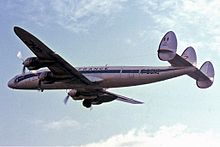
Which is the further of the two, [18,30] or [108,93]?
[108,93]

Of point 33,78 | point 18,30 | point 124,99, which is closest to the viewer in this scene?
point 18,30

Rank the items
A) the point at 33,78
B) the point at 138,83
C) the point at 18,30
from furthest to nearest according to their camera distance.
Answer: the point at 33,78
the point at 138,83
the point at 18,30

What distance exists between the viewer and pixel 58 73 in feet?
165

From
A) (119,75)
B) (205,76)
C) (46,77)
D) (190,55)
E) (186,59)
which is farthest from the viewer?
(46,77)

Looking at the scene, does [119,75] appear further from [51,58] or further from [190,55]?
[190,55]

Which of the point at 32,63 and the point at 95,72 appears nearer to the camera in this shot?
the point at 32,63

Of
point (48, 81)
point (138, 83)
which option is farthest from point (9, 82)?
point (138, 83)

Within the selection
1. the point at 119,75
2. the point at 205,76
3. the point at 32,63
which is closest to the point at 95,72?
the point at 119,75

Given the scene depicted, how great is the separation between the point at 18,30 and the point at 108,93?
17.0 meters

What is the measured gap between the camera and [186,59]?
46625 millimetres

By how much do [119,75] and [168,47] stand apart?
25.9 ft

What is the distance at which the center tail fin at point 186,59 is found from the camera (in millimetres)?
44406

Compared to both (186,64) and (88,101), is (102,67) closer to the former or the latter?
(88,101)

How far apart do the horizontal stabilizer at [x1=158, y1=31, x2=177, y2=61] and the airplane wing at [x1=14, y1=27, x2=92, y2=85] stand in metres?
9.53
